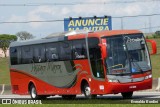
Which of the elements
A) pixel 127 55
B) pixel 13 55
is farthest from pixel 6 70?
pixel 127 55

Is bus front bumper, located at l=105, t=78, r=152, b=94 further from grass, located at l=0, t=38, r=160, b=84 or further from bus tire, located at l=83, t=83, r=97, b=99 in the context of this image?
grass, located at l=0, t=38, r=160, b=84

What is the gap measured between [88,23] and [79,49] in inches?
1697

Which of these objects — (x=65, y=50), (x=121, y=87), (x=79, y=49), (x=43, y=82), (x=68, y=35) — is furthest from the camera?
(x=43, y=82)

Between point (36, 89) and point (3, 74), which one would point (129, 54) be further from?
point (3, 74)

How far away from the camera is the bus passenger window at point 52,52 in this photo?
30.1m

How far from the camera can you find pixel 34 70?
3244cm

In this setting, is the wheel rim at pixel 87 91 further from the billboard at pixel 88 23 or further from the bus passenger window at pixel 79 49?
the billboard at pixel 88 23

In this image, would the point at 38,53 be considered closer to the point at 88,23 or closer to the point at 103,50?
the point at 103,50

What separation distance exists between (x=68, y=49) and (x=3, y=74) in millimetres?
26829

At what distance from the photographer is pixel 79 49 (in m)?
28.1

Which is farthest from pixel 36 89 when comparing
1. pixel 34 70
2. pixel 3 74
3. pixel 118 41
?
pixel 3 74

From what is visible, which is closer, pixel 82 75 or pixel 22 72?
pixel 82 75

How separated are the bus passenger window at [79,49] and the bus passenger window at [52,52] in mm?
1746

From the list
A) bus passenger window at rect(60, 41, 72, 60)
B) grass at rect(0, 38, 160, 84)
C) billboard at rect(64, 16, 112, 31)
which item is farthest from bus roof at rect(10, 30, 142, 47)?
billboard at rect(64, 16, 112, 31)
